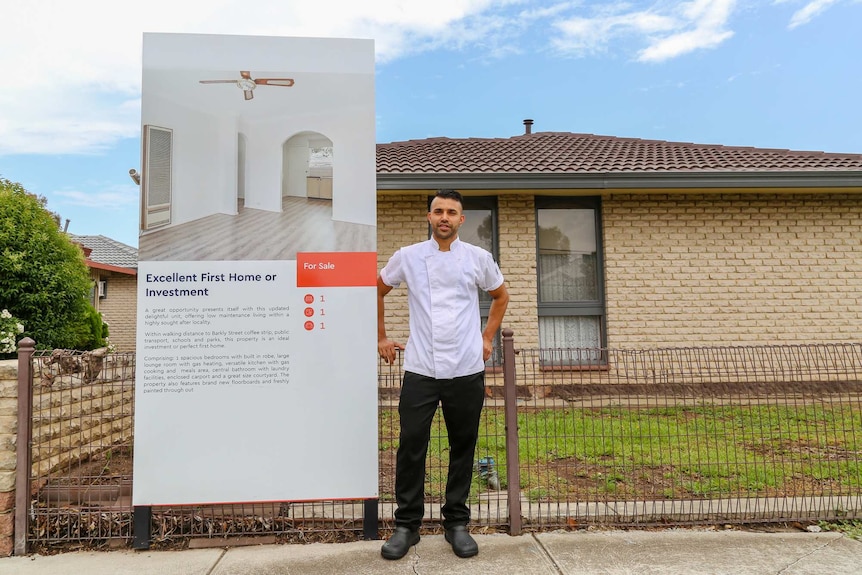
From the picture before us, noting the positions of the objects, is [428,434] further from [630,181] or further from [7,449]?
[630,181]

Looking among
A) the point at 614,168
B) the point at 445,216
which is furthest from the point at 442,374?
the point at 614,168

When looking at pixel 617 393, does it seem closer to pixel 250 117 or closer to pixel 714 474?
pixel 714 474

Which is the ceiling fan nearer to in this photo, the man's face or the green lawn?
the man's face

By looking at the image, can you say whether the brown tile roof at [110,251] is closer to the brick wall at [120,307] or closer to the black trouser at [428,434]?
the brick wall at [120,307]

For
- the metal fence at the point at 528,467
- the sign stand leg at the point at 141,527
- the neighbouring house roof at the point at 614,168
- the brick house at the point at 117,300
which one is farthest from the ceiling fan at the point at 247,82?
the brick house at the point at 117,300

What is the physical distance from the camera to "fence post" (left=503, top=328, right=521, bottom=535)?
3834 mm

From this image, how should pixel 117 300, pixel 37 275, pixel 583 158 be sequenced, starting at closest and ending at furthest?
pixel 37 275
pixel 583 158
pixel 117 300

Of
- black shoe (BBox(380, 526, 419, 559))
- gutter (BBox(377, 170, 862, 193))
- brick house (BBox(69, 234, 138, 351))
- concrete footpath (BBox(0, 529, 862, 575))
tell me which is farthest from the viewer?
brick house (BBox(69, 234, 138, 351))

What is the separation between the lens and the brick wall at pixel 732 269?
854 cm

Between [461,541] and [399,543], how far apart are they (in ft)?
1.25

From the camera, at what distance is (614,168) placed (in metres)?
8.28

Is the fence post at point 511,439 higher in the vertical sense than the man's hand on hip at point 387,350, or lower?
lower

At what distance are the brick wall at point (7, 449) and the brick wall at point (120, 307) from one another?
2001cm

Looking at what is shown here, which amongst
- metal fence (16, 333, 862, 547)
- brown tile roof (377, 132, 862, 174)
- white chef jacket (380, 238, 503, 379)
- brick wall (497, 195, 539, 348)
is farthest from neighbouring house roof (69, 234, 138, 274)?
white chef jacket (380, 238, 503, 379)
